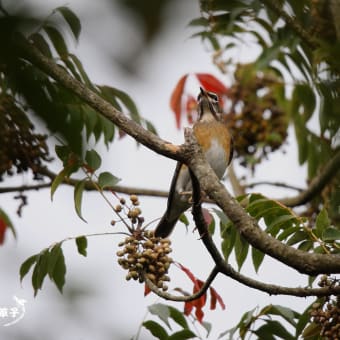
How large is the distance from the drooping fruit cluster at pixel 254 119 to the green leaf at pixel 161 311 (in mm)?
3155

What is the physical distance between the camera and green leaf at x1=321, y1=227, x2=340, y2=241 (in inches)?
115

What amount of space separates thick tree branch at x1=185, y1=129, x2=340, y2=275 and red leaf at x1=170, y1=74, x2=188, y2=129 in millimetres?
2493

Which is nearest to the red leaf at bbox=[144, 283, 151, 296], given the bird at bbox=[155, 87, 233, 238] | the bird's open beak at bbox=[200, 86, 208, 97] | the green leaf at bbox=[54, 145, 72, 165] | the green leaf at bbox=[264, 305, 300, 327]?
the green leaf at bbox=[264, 305, 300, 327]

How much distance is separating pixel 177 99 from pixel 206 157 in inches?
24.1

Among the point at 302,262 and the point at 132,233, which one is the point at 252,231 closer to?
the point at 302,262

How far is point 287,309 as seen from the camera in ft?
11.9

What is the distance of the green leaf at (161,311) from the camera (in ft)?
11.3

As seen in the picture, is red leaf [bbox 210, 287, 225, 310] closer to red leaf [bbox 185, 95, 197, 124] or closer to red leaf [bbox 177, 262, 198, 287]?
red leaf [bbox 177, 262, 198, 287]

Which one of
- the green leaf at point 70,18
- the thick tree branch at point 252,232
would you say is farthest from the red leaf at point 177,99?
the green leaf at point 70,18

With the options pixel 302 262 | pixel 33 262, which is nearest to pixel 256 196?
pixel 302 262

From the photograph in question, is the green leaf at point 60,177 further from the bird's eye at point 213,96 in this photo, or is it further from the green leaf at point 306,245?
the bird's eye at point 213,96

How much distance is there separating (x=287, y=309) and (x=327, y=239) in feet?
2.77

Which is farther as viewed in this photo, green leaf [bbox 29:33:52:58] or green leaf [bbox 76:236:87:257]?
green leaf [bbox 76:236:87:257]

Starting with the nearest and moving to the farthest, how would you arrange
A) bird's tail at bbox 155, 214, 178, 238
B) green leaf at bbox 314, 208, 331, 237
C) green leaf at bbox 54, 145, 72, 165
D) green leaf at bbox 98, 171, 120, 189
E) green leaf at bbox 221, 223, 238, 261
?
green leaf at bbox 54, 145, 72, 165 < green leaf at bbox 98, 171, 120, 189 < green leaf at bbox 314, 208, 331, 237 < green leaf at bbox 221, 223, 238, 261 < bird's tail at bbox 155, 214, 178, 238
